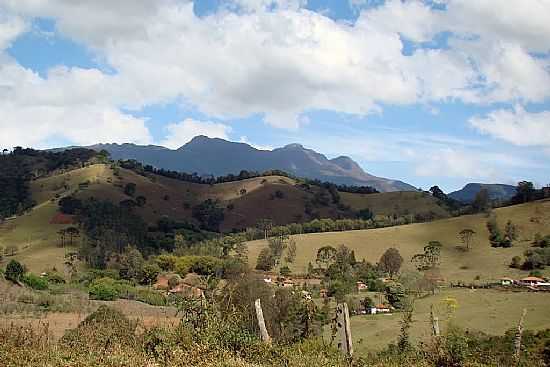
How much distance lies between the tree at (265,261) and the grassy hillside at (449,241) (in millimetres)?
4449

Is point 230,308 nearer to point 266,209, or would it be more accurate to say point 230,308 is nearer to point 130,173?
point 266,209

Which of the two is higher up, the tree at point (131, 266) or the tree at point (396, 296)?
the tree at point (131, 266)

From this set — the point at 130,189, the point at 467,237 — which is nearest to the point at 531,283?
the point at 467,237

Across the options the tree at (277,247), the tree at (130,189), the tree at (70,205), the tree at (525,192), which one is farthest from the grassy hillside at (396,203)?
→ the tree at (70,205)

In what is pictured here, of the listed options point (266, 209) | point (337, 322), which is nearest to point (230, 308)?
point (337, 322)

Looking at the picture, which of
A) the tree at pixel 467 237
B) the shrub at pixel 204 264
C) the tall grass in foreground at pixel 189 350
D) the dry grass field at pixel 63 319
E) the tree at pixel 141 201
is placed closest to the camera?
the tall grass in foreground at pixel 189 350

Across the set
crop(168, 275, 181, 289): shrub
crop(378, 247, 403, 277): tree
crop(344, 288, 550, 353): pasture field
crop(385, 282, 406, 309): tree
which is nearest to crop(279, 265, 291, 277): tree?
crop(378, 247, 403, 277): tree

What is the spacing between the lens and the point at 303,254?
108 m

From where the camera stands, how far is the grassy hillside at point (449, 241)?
9411cm

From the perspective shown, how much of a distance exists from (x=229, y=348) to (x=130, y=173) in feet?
574

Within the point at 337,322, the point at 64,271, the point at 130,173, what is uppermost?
the point at 130,173

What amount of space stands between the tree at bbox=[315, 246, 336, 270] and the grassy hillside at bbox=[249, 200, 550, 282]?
2408 millimetres

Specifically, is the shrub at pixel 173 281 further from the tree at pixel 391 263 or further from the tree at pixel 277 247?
the tree at pixel 391 263

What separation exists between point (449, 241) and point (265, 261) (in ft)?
131
